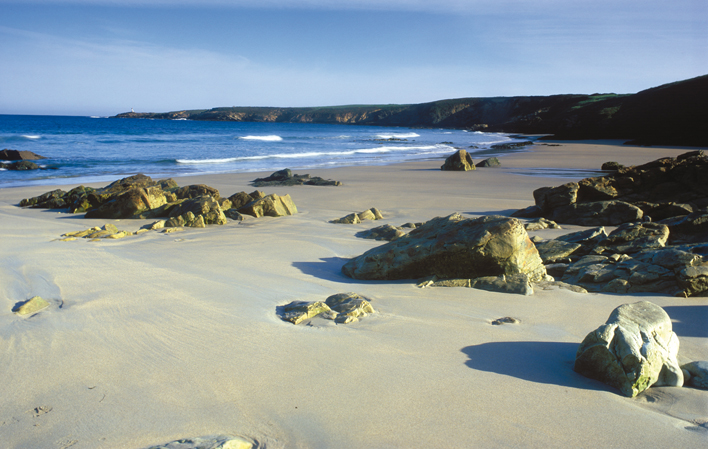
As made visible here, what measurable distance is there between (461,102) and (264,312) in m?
114

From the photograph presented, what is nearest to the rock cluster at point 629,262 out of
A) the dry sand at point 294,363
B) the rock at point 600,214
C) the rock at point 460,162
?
the dry sand at point 294,363

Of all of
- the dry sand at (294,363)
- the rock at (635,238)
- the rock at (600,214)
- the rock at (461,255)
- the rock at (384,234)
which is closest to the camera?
the dry sand at (294,363)

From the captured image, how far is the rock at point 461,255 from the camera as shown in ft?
11.7

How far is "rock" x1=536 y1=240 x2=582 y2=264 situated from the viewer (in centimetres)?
427

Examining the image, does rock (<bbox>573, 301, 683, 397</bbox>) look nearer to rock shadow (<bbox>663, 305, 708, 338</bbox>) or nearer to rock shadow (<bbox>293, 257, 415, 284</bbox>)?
rock shadow (<bbox>663, 305, 708, 338</bbox>)

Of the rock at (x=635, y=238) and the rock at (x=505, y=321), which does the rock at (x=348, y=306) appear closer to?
the rock at (x=505, y=321)

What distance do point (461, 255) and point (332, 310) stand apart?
126 cm

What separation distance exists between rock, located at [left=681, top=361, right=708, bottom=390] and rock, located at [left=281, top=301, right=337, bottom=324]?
193 cm

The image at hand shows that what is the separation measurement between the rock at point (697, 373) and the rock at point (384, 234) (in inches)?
133

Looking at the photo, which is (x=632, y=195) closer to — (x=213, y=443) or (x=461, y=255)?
(x=461, y=255)

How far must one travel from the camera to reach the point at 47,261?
406 centimetres

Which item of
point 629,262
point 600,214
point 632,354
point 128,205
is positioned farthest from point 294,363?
point 128,205

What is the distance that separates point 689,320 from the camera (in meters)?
2.90

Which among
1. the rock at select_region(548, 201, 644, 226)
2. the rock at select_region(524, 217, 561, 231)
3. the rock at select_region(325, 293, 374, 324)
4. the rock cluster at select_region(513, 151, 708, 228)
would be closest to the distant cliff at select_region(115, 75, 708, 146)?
the rock cluster at select_region(513, 151, 708, 228)
